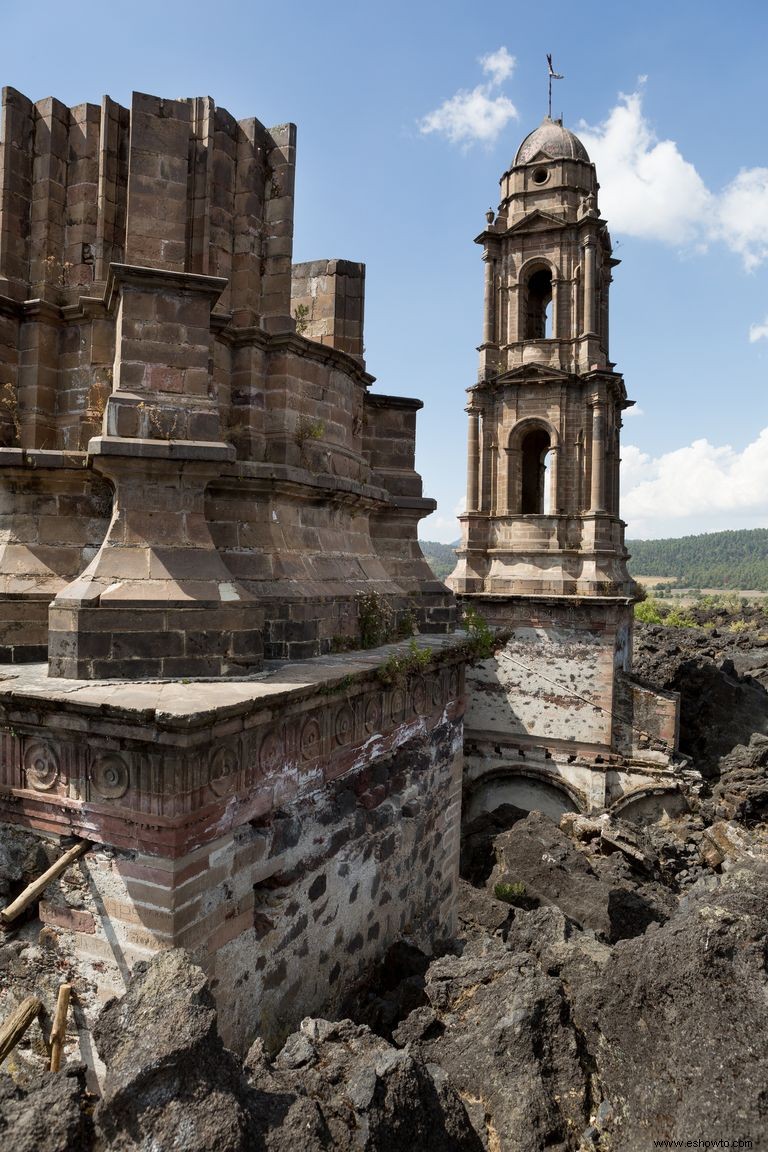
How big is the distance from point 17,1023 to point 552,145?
22.4 metres

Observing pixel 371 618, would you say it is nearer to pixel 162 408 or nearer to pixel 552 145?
pixel 162 408

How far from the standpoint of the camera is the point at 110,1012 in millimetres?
3506

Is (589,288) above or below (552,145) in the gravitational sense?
below

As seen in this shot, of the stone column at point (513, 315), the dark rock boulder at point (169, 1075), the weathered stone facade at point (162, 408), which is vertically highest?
the stone column at point (513, 315)

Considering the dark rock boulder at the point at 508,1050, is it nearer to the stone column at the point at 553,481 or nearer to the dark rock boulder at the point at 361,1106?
the dark rock boulder at the point at 361,1106

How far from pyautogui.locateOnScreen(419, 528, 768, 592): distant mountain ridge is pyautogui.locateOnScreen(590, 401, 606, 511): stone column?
122021mm

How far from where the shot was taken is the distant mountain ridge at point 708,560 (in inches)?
5566

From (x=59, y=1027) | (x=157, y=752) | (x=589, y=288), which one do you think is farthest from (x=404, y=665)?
(x=589, y=288)

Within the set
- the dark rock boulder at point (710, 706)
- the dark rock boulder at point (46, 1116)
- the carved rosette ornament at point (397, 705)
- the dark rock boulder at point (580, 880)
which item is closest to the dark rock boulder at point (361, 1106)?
the dark rock boulder at point (46, 1116)

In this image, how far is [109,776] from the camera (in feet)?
14.4

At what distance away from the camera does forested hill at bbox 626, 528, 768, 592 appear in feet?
465

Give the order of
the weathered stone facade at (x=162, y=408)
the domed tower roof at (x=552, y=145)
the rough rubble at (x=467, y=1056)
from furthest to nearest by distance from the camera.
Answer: the domed tower roof at (x=552, y=145)
the weathered stone facade at (x=162, y=408)
the rough rubble at (x=467, y=1056)

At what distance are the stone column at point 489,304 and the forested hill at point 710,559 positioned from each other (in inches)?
4901

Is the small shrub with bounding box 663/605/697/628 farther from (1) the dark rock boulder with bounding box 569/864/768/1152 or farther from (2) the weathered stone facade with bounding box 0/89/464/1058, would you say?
(1) the dark rock boulder with bounding box 569/864/768/1152
